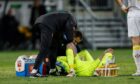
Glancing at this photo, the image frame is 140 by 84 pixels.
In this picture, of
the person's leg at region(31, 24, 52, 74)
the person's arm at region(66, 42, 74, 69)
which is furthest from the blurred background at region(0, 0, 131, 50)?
the person's leg at region(31, 24, 52, 74)

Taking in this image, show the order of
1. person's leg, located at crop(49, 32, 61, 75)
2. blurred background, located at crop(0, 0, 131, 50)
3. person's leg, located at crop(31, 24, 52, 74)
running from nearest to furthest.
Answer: person's leg, located at crop(31, 24, 52, 74), person's leg, located at crop(49, 32, 61, 75), blurred background, located at crop(0, 0, 131, 50)

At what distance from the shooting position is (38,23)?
Result: 15.4 metres

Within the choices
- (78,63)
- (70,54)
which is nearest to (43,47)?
(70,54)

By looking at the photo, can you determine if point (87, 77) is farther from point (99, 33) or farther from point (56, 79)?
point (99, 33)

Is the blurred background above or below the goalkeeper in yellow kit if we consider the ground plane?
above

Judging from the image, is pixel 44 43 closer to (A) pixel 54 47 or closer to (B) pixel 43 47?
(B) pixel 43 47

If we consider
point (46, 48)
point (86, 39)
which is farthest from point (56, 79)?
point (86, 39)

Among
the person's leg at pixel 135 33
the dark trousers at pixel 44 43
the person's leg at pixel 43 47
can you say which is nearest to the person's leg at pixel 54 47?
the dark trousers at pixel 44 43

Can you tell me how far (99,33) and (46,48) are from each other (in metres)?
18.4

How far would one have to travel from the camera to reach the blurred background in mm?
32625

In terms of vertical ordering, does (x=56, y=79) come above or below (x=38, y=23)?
below

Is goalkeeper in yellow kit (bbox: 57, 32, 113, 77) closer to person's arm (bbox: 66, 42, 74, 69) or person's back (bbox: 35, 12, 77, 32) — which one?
person's arm (bbox: 66, 42, 74, 69)

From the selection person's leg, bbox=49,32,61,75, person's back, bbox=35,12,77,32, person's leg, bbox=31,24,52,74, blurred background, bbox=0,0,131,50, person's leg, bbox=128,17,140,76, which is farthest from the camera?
blurred background, bbox=0,0,131,50

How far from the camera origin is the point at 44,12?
32156mm
